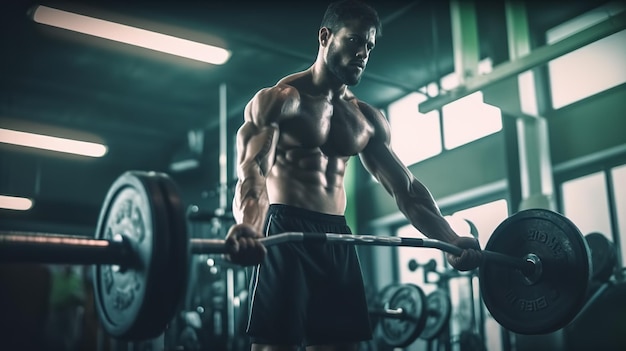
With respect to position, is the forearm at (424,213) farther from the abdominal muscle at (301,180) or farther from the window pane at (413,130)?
the window pane at (413,130)

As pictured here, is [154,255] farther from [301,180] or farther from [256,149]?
[301,180]

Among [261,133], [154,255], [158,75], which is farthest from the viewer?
[158,75]

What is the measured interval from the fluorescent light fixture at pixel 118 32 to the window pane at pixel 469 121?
2.18 meters

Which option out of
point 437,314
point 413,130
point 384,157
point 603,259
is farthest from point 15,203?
point 384,157

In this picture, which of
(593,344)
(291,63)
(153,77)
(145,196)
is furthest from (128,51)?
(145,196)

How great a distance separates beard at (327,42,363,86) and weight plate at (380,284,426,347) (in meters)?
2.40

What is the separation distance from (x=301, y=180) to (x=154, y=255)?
23.7 inches

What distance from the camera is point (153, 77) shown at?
282 inches

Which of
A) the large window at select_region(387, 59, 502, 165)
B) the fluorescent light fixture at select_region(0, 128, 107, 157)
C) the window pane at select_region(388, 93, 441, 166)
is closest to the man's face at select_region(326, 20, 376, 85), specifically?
the large window at select_region(387, 59, 502, 165)

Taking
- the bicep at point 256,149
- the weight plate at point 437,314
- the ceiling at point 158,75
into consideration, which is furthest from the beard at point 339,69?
the ceiling at point 158,75

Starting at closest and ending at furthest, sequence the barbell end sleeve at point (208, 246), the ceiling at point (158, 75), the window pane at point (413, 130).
→ the barbell end sleeve at point (208, 246) → the ceiling at point (158, 75) → the window pane at point (413, 130)

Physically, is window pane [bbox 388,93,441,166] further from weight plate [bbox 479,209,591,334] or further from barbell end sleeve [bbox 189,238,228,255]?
barbell end sleeve [bbox 189,238,228,255]

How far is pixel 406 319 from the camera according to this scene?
4.20 m

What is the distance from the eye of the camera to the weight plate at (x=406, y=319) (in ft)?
13.7
